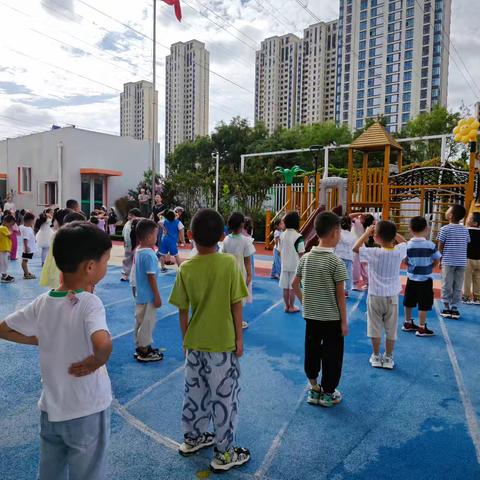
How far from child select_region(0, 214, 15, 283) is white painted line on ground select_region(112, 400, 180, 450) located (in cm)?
596

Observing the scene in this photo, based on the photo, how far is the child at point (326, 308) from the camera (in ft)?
11.6

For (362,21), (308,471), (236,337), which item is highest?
(362,21)

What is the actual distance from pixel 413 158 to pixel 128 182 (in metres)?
20.5

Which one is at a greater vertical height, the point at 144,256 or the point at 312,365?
the point at 144,256

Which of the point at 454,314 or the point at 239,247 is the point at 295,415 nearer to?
the point at 239,247

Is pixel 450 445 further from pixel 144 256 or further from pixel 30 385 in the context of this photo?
pixel 30 385

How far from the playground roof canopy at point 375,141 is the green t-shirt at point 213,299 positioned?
1122 cm

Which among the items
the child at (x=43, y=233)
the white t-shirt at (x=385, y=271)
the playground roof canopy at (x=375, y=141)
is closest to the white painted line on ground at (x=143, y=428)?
the white t-shirt at (x=385, y=271)

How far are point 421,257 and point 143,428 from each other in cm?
407

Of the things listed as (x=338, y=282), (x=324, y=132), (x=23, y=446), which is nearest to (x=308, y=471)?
(x=338, y=282)

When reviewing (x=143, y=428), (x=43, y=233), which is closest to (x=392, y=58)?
(x=43, y=233)

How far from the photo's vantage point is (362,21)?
93.1 meters

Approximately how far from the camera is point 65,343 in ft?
5.98

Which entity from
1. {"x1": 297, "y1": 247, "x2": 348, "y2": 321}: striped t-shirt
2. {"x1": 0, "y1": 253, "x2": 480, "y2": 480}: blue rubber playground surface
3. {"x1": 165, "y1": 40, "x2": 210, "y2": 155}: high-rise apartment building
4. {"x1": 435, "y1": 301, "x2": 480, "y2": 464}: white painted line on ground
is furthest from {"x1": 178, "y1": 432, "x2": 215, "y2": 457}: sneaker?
{"x1": 165, "y1": 40, "x2": 210, "y2": 155}: high-rise apartment building
